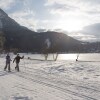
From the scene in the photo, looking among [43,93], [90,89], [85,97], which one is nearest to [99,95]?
[85,97]

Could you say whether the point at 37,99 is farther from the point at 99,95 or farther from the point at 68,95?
the point at 99,95

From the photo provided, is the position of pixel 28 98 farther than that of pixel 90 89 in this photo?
No

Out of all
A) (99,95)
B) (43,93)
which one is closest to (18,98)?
(43,93)

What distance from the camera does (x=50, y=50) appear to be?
83188mm

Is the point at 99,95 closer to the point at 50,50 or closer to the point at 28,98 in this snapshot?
the point at 28,98

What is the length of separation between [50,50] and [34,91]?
70650 mm

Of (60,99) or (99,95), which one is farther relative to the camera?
(99,95)

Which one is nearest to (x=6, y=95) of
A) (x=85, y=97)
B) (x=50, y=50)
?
(x=85, y=97)

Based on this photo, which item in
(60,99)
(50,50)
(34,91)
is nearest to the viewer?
(60,99)

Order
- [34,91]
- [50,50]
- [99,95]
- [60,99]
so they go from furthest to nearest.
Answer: [50,50]
[34,91]
[99,95]
[60,99]

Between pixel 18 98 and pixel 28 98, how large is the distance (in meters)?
0.44

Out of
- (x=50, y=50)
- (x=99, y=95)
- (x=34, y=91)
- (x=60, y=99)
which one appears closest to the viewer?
(x=60, y=99)

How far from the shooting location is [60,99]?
1054cm

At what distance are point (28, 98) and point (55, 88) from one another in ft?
9.05
